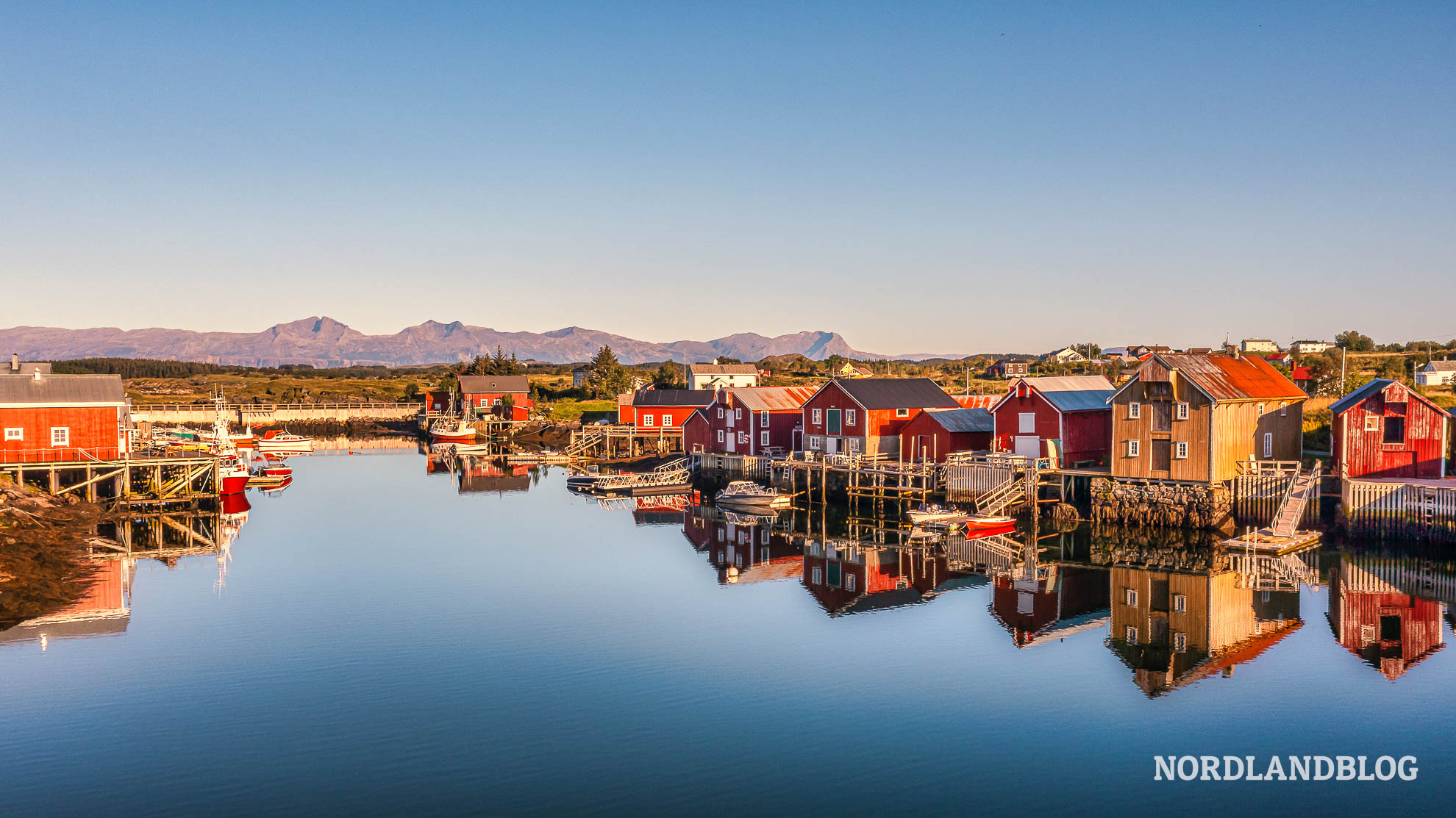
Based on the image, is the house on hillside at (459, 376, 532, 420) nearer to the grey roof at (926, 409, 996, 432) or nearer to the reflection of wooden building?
the grey roof at (926, 409, 996, 432)

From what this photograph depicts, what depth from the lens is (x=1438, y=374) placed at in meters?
63.5

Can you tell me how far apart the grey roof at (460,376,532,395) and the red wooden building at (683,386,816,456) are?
42.9 metres

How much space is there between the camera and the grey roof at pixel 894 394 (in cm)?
4950

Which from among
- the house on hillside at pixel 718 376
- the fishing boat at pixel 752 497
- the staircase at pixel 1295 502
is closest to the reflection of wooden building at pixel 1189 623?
the staircase at pixel 1295 502

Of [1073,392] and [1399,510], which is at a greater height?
[1073,392]

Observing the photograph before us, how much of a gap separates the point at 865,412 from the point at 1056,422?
9.64 meters

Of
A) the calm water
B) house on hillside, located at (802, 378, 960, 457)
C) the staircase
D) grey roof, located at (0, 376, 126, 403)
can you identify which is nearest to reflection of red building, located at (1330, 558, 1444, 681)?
the calm water

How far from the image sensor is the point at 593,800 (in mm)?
14984

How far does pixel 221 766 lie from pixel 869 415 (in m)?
36.4

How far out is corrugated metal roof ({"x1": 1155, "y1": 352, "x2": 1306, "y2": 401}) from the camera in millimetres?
37094

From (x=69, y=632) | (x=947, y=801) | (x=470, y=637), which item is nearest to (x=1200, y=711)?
(x=947, y=801)

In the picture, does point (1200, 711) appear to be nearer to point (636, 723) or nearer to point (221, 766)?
point (636, 723)

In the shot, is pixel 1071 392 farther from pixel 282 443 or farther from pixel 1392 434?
pixel 282 443

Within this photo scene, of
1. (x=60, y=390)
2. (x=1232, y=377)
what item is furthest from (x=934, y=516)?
(x=60, y=390)
